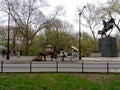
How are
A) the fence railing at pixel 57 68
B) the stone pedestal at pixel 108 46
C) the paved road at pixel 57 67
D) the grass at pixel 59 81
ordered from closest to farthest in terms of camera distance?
the grass at pixel 59 81 → the fence railing at pixel 57 68 → the paved road at pixel 57 67 → the stone pedestal at pixel 108 46

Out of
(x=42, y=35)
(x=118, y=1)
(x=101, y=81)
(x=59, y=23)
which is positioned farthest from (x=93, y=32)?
(x=101, y=81)

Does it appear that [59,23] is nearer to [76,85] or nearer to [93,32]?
[93,32]

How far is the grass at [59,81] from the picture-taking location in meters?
20.0

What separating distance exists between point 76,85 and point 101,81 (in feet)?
6.52

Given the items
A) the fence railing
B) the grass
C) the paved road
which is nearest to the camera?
the grass

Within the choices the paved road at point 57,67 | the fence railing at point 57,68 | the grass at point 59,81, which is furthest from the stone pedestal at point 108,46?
the grass at point 59,81

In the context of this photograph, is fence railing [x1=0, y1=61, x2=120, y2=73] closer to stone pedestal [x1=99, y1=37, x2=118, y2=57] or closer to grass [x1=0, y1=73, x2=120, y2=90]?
grass [x1=0, y1=73, x2=120, y2=90]

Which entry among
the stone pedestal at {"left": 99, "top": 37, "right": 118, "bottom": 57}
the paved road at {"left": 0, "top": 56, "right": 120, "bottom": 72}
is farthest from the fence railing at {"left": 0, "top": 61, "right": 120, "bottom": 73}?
the stone pedestal at {"left": 99, "top": 37, "right": 118, "bottom": 57}

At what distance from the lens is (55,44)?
271ft

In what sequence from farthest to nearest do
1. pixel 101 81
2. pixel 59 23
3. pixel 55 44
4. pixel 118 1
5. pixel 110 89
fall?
pixel 59 23
pixel 55 44
pixel 118 1
pixel 101 81
pixel 110 89

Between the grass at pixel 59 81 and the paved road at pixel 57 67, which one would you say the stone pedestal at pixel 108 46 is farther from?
the grass at pixel 59 81

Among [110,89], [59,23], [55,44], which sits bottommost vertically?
[110,89]

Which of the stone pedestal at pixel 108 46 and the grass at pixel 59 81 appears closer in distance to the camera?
the grass at pixel 59 81

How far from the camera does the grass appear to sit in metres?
20.0
